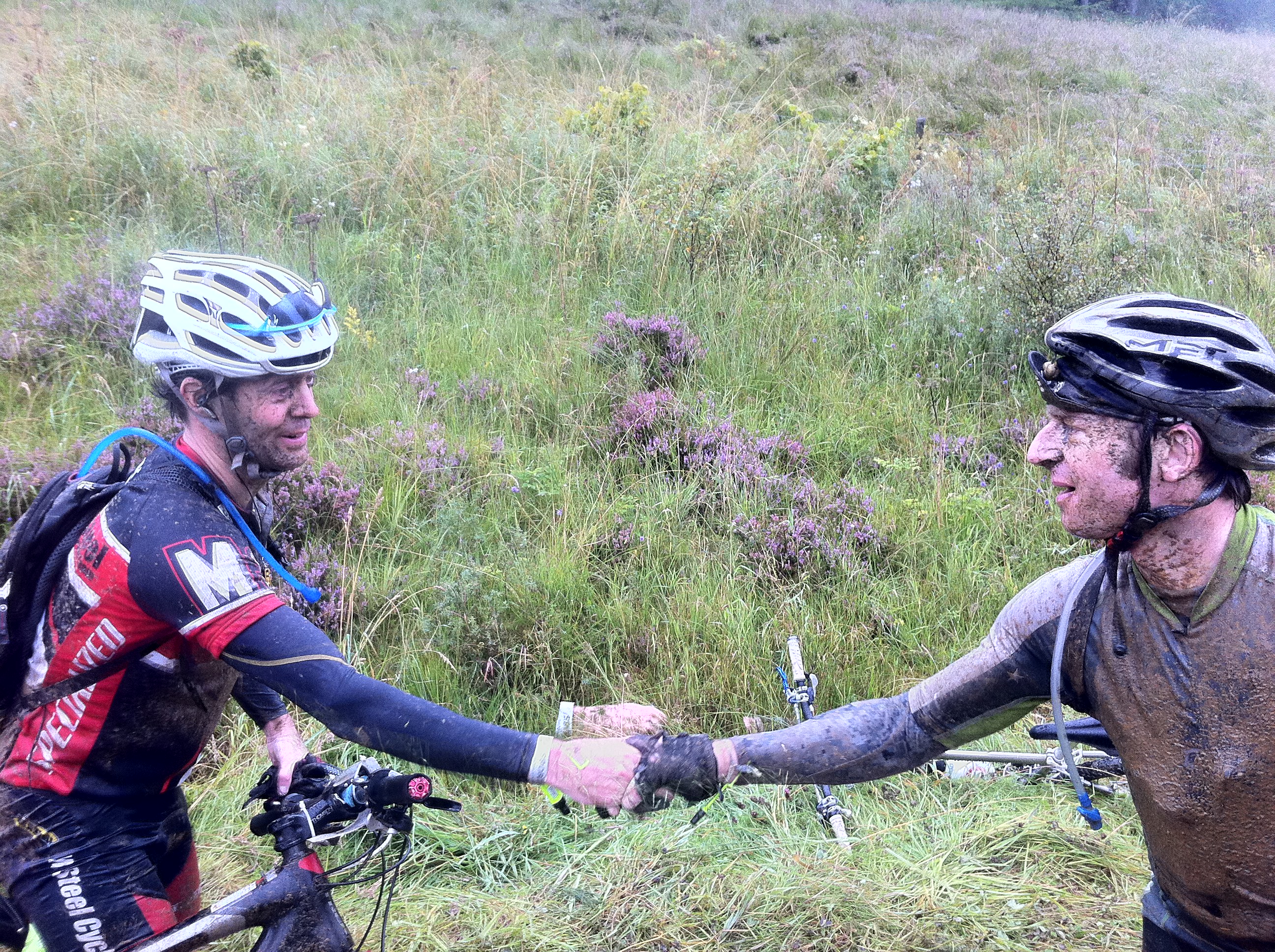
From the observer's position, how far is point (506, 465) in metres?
5.60

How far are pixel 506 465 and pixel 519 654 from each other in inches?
53.2

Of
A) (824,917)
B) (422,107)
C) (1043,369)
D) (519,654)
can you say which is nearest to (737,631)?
(519,654)

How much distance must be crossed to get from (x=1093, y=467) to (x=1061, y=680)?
55 cm

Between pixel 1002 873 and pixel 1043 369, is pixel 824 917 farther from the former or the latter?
pixel 1043 369

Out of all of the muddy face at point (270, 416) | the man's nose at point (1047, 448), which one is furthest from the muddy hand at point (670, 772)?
the muddy face at point (270, 416)

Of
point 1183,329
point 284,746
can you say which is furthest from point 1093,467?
point 284,746

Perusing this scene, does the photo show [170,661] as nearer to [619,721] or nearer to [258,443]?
[258,443]

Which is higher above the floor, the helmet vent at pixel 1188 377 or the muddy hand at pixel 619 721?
the helmet vent at pixel 1188 377

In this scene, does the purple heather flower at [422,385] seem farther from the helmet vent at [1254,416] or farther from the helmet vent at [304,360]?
the helmet vent at [1254,416]

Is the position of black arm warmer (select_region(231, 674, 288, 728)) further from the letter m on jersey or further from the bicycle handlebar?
the letter m on jersey

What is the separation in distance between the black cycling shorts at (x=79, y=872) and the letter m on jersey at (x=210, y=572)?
30.9 inches

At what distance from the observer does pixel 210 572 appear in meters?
2.36

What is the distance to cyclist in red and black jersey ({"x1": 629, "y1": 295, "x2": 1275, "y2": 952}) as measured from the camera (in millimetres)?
2184

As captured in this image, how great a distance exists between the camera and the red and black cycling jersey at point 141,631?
2355 millimetres
